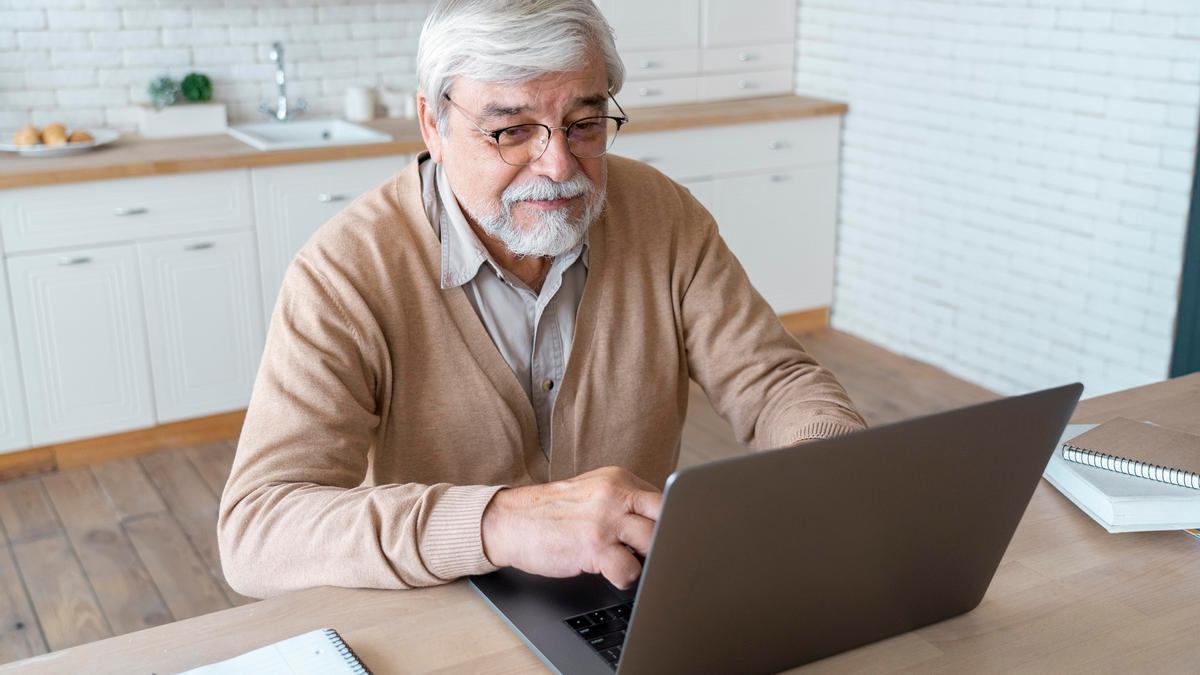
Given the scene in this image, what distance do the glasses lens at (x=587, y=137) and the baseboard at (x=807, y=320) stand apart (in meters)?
3.37

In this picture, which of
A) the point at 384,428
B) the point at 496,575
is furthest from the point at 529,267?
the point at 496,575

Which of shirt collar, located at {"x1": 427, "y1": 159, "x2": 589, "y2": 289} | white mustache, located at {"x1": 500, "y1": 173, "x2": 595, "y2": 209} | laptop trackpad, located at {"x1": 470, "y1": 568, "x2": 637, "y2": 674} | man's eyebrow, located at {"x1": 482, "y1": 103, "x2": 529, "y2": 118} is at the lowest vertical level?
laptop trackpad, located at {"x1": 470, "y1": 568, "x2": 637, "y2": 674}

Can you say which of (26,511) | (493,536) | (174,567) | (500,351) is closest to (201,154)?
(26,511)

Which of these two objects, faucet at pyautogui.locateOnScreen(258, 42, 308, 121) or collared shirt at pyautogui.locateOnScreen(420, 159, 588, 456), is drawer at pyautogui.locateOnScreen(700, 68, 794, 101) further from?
collared shirt at pyautogui.locateOnScreen(420, 159, 588, 456)

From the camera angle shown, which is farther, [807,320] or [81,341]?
[807,320]

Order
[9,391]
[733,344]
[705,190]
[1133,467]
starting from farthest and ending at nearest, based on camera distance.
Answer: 1. [705,190]
2. [9,391]
3. [733,344]
4. [1133,467]

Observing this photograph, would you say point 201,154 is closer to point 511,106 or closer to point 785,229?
point 785,229

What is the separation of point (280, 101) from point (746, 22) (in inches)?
74.4

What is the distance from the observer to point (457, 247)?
180 centimetres

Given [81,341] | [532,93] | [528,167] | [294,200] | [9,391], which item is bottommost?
[9,391]

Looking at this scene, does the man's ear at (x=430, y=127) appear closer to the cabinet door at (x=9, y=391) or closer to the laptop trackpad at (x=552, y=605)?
the laptop trackpad at (x=552, y=605)

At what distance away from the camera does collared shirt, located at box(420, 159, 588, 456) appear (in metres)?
1.81

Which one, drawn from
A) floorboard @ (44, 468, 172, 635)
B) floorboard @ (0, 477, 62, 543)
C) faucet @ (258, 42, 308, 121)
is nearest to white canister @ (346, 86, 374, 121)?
faucet @ (258, 42, 308, 121)

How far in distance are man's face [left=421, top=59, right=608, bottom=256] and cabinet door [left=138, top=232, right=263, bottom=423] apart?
7.36ft
